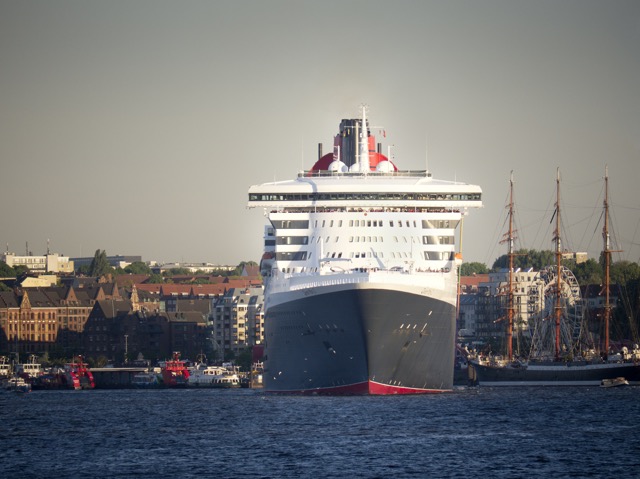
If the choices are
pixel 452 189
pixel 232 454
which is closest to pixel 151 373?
pixel 452 189

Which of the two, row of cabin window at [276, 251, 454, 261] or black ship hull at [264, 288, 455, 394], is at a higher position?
row of cabin window at [276, 251, 454, 261]

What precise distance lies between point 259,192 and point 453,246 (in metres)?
13.7

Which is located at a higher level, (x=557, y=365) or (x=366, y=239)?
(x=366, y=239)

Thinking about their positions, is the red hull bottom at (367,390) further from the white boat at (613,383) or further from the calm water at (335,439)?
the white boat at (613,383)

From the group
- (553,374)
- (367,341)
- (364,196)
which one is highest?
(364,196)

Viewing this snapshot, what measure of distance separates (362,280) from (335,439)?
22.9 m

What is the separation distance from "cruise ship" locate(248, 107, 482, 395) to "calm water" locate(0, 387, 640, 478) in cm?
209

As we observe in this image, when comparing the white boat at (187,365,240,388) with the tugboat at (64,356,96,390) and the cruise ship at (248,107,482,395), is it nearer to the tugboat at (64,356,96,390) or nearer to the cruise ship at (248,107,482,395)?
the tugboat at (64,356,96,390)

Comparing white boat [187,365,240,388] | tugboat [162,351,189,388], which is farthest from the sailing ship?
tugboat [162,351,189,388]

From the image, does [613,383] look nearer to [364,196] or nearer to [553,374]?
[553,374]

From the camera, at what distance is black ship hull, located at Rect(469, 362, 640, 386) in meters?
148

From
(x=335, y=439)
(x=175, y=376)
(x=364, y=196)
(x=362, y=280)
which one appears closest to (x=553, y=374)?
(x=364, y=196)

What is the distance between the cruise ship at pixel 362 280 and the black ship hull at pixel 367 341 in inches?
3.4

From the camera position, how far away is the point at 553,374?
A: 152 meters
